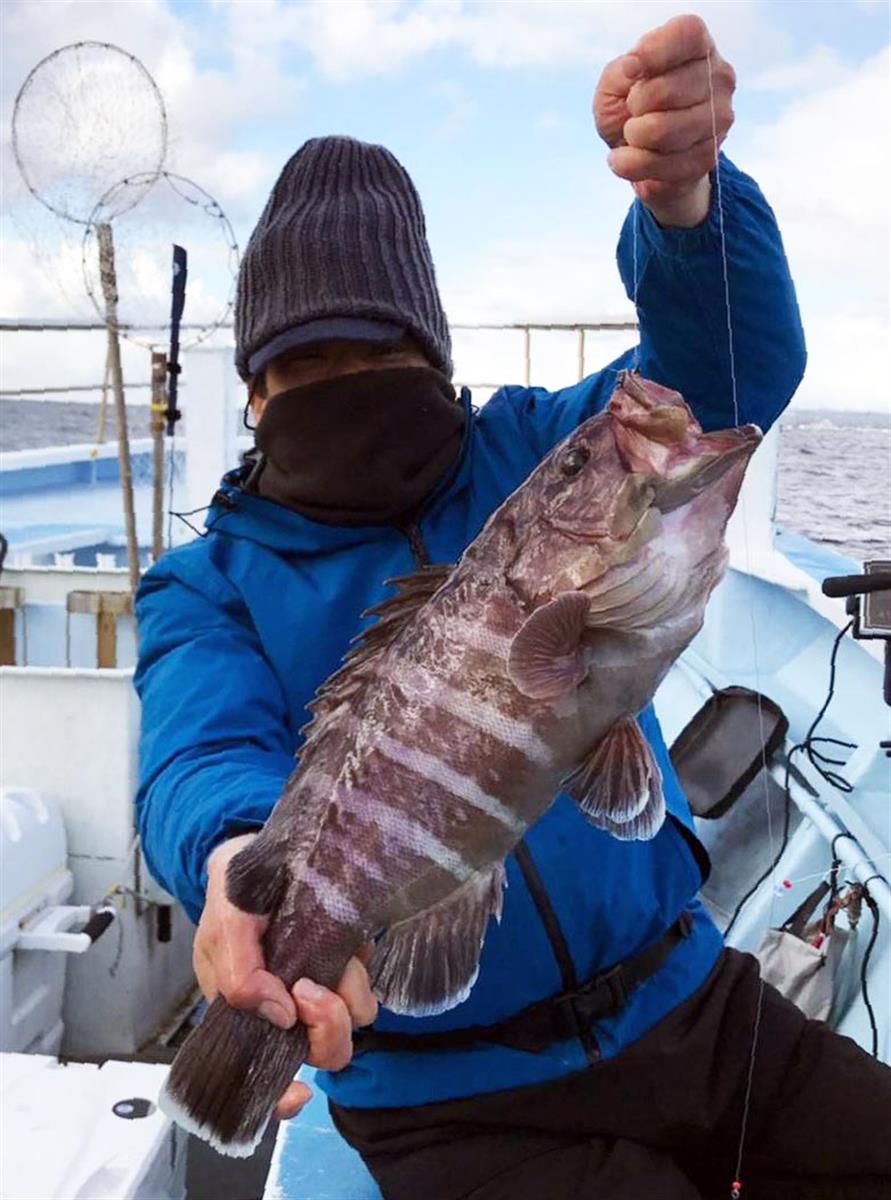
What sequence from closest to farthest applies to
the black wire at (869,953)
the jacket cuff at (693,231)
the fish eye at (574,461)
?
the fish eye at (574,461)
the jacket cuff at (693,231)
the black wire at (869,953)

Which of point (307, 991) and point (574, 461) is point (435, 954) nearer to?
point (307, 991)

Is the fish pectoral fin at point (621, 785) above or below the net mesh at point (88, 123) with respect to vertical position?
below

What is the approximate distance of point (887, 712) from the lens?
4.99m

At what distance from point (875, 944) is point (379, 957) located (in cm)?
263

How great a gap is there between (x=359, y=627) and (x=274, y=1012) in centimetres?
105

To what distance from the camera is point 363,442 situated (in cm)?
243

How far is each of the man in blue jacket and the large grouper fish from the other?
287mm

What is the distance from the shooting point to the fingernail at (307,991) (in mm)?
1638

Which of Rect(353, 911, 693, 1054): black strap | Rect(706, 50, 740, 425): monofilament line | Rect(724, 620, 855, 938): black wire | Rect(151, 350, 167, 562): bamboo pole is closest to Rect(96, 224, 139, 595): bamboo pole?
Rect(151, 350, 167, 562): bamboo pole

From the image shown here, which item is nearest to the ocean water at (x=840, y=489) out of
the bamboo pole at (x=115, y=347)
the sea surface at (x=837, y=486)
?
the sea surface at (x=837, y=486)

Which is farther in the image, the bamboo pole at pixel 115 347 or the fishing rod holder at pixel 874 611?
the bamboo pole at pixel 115 347

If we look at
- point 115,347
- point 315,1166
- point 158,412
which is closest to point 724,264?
point 315,1166

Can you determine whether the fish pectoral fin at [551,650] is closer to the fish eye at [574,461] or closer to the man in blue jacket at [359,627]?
the fish eye at [574,461]

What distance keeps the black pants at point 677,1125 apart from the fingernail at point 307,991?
2.82ft
